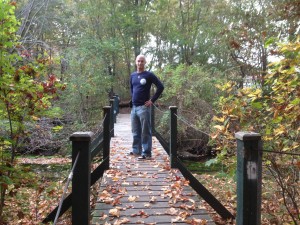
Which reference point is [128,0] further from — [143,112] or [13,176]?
[13,176]

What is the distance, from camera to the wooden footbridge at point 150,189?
287 centimetres

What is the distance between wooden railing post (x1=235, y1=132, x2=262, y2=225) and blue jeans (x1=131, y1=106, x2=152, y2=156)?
13.0ft

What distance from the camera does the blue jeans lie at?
6.75 metres

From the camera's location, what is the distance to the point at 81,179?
319 cm

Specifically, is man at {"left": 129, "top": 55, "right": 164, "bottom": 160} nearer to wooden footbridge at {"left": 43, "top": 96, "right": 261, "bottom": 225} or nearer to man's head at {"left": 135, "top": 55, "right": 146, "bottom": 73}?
man's head at {"left": 135, "top": 55, "right": 146, "bottom": 73}

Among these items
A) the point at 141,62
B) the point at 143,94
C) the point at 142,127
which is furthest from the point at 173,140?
the point at 141,62

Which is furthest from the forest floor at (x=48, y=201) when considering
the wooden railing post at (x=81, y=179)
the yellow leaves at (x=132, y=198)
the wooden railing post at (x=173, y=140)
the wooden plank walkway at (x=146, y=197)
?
the wooden railing post at (x=81, y=179)

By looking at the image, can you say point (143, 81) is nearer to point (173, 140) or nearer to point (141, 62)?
point (141, 62)

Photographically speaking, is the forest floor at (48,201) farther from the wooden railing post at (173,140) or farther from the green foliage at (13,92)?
the wooden railing post at (173,140)

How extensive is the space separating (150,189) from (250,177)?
2596 millimetres

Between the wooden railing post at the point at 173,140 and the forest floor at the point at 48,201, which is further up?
the wooden railing post at the point at 173,140

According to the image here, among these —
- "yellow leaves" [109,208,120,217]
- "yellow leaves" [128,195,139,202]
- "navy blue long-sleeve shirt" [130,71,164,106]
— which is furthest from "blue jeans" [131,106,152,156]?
"yellow leaves" [109,208,120,217]

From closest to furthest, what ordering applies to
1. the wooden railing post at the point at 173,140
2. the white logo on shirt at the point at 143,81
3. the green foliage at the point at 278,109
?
1. the green foliage at the point at 278,109
2. the wooden railing post at the point at 173,140
3. the white logo on shirt at the point at 143,81

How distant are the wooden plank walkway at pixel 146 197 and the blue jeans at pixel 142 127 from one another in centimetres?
38
